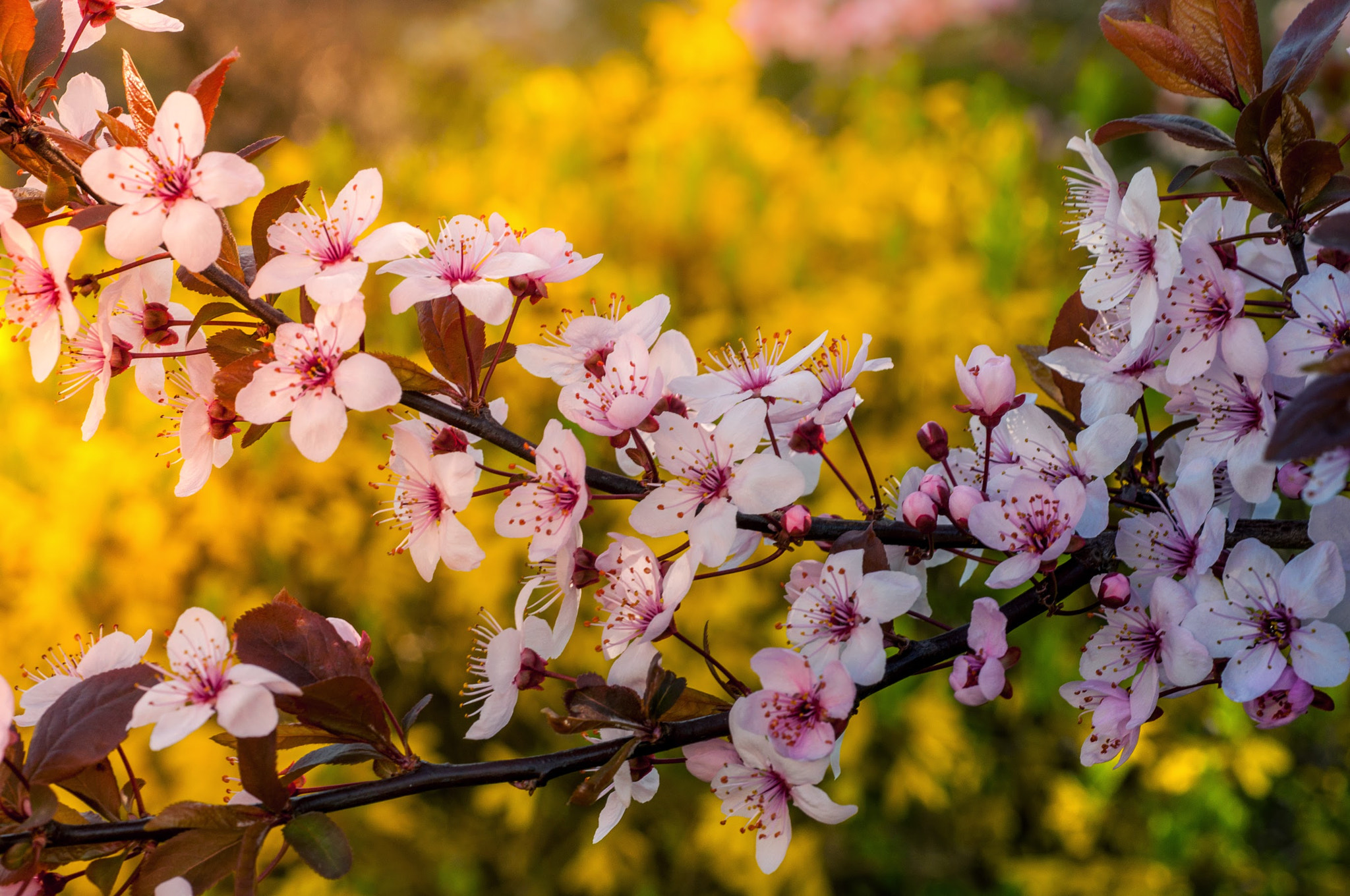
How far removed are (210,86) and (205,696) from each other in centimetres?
38

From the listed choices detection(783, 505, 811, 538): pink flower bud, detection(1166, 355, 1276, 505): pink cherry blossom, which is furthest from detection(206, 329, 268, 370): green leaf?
detection(1166, 355, 1276, 505): pink cherry blossom

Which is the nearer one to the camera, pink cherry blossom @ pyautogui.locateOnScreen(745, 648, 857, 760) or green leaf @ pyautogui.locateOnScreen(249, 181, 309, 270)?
pink cherry blossom @ pyautogui.locateOnScreen(745, 648, 857, 760)

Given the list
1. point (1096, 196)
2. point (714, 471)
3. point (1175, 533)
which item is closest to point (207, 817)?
point (714, 471)

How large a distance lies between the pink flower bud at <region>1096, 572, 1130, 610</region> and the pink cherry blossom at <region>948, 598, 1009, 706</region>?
2.3 inches

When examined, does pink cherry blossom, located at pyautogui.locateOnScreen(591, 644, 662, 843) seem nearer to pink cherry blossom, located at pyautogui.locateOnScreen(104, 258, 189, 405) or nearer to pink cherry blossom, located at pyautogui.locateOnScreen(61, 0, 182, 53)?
pink cherry blossom, located at pyautogui.locateOnScreen(104, 258, 189, 405)

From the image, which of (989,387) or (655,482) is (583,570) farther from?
(989,387)

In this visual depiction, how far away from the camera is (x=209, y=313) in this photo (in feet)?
2.18

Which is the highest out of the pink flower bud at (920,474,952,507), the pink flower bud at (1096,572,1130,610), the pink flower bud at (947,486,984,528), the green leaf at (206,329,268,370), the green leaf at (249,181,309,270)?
the green leaf at (249,181,309,270)

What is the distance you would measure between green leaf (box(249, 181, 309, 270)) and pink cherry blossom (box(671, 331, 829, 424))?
270mm

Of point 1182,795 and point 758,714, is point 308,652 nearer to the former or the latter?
point 758,714

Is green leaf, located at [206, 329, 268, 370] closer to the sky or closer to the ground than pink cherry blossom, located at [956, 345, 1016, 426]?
closer to the sky

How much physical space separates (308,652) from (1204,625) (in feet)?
1.64

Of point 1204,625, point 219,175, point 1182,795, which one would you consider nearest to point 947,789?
point 1182,795

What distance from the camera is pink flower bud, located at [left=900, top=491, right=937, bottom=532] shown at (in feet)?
2.12
